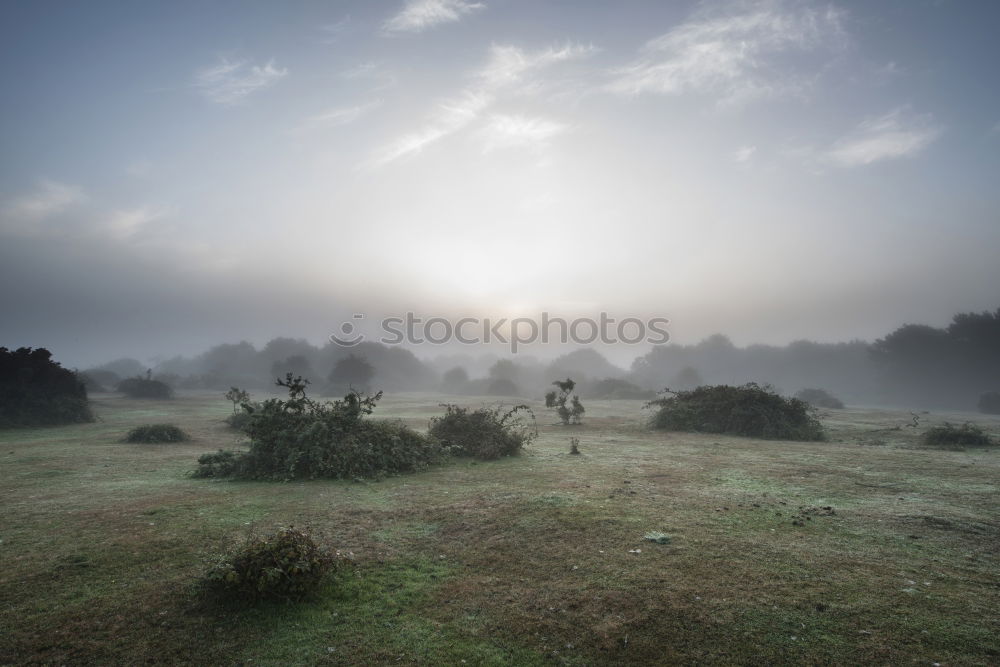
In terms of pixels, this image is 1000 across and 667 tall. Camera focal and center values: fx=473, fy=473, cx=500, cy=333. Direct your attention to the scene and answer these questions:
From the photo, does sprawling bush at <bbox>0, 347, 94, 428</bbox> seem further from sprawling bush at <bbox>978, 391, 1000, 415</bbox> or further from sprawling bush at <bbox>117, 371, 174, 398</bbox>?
sprawling bush at <bbox>978, 391, 1000, 415</bbox>

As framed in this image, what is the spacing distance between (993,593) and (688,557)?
9.36ft

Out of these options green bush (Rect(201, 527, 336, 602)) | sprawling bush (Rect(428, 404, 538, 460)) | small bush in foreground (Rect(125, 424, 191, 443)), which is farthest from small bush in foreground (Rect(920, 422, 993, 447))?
small bush in foreground (Rect(125, 424, 191, 443))

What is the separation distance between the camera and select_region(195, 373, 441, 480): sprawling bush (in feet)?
35.3

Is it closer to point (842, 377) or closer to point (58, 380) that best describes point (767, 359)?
point (842, 377)

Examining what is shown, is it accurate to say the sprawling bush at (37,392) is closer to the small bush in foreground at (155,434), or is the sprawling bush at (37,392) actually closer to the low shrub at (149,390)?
the small bush in foreground at (155,434)

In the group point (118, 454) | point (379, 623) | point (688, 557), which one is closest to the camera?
point (379, 623)

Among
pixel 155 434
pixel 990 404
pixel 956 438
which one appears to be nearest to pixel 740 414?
pixel 956 438

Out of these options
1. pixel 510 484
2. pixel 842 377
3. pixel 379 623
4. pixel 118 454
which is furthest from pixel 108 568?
pixel 842 377

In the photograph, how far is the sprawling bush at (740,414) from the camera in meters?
18.3

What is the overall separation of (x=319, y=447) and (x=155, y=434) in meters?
9.56

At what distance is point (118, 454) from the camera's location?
536 inches

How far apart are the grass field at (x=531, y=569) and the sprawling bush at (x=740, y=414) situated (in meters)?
7.68

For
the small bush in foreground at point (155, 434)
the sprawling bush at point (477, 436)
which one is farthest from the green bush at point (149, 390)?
the sprawling bush at point (477, 436)

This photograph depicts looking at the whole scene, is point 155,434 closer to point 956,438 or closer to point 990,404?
point 956,438
